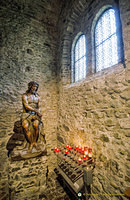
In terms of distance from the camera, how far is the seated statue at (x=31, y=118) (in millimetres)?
2973

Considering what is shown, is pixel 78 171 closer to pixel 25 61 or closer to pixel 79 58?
pixel 79 58

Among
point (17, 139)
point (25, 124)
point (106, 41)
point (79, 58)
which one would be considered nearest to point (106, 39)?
point (106, 41)

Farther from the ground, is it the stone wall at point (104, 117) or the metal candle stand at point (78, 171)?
the stone wall at point (104, 117)

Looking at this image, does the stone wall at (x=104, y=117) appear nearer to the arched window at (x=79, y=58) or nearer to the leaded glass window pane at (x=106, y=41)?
the leaded glass window pane at (x=106, y=41)

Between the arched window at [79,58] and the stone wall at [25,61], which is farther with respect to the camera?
the stone wall at [25,61]

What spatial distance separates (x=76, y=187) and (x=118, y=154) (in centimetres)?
113

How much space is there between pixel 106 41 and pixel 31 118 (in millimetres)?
3219

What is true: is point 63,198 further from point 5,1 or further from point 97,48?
point 5,1

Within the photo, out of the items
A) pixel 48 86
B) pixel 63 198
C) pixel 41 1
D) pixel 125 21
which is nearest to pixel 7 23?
pixel 41 1

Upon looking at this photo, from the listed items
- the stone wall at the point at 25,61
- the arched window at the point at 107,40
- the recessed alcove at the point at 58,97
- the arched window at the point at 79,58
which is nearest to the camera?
the recessed alcove at the point at 58,97

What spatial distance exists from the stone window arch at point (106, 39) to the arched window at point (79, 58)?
0.67 metres

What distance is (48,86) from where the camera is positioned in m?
5.48

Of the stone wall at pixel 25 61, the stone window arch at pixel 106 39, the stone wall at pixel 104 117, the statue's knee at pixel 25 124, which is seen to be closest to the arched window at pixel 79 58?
the stone wall at pixel 104 117

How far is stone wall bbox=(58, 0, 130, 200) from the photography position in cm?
227
